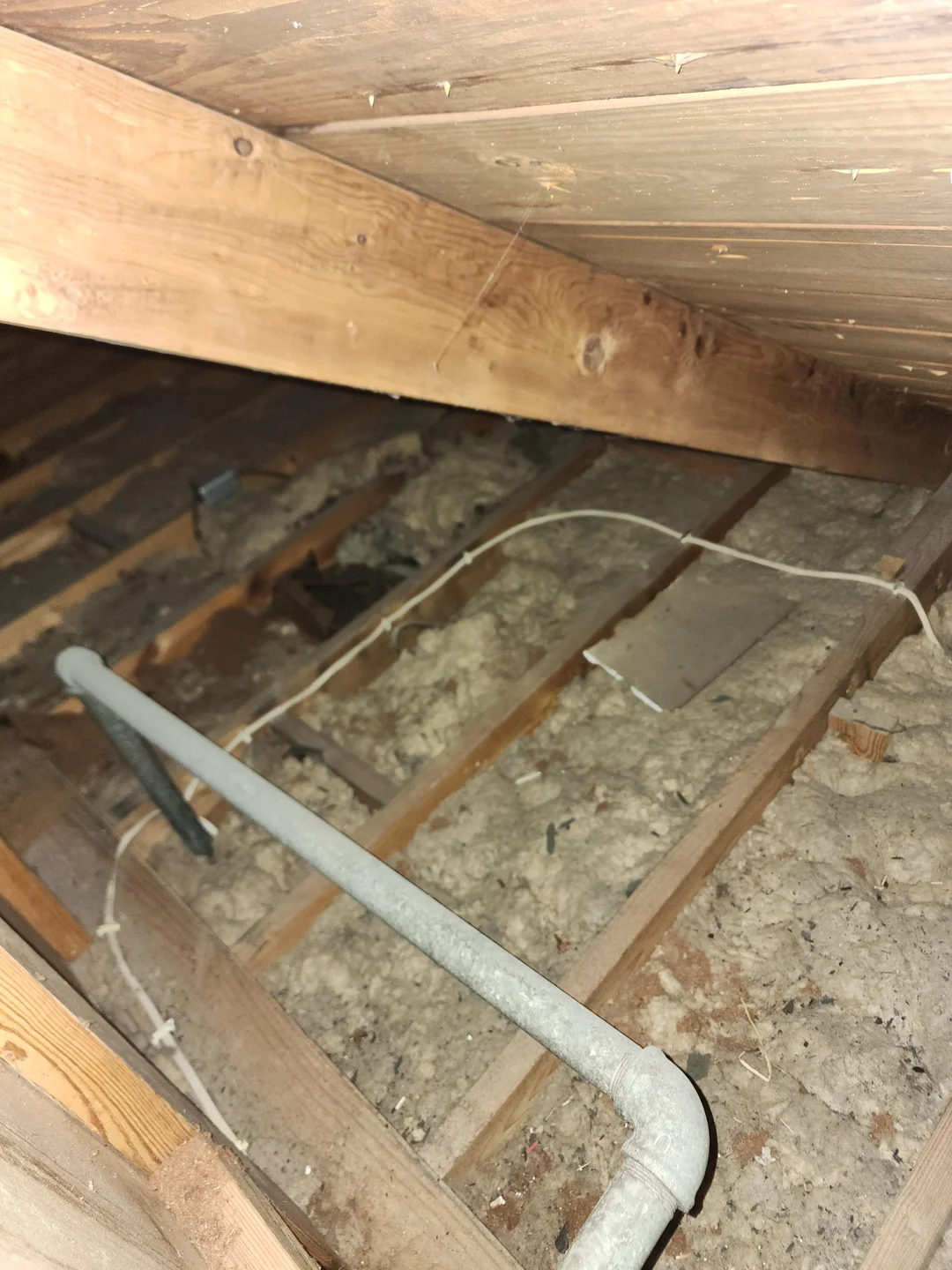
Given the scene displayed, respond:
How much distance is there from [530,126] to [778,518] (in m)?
1.85

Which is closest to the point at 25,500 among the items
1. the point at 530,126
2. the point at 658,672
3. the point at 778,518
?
the point at 658,672

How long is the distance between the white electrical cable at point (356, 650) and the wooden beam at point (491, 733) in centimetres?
14

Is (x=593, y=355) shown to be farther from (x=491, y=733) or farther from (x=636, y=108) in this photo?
(x=491, y=733)

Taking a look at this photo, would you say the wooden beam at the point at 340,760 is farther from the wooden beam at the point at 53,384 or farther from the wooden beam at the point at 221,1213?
the wooden beam at the point at 53,384

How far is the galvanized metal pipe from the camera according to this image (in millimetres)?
761

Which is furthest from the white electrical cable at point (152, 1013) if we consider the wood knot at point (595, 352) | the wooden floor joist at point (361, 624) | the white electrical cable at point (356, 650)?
the wood knot at point (595, 352)

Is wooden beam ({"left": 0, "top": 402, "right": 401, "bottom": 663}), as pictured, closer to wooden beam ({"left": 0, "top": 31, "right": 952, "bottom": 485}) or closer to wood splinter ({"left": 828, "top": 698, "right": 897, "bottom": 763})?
wooden beam ({"left": 0, "top": 31, "right": 952, "bottom": 485})

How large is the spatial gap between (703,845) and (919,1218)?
0.59 meters

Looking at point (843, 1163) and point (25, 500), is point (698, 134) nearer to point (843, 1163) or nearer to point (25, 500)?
point (843, 1163)

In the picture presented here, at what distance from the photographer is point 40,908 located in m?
1.54

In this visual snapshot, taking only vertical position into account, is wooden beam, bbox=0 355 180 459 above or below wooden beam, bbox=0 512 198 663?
above

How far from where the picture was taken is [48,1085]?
731 millimetres

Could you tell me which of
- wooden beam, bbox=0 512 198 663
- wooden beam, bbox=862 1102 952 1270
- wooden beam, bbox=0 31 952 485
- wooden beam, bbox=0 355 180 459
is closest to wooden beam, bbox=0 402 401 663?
wooden beam, bbox=0 512 198 663

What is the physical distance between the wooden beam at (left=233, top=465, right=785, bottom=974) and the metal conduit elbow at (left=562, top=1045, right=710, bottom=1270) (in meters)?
0.91
